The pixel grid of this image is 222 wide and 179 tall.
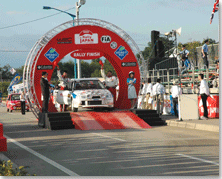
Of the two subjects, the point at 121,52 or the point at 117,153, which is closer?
the point at 117,153

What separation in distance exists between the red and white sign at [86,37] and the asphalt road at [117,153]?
5.74m

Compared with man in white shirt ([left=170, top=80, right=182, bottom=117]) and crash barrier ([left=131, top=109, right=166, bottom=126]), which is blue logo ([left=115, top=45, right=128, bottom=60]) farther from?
crash barrier ([left=131, top=109, right=166, bottom=126])

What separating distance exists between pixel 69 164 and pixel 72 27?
11414 millimetres

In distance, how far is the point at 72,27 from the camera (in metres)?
19.1

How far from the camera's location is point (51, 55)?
18.9 metres

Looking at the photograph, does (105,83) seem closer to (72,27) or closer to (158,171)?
(72,27)

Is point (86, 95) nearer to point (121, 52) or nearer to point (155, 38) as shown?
point (121, 52)

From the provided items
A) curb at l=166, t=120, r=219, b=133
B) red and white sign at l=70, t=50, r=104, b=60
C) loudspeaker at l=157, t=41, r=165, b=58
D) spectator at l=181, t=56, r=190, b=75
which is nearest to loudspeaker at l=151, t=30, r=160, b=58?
loudspeaker at l=157, t=41, r=165, b=58

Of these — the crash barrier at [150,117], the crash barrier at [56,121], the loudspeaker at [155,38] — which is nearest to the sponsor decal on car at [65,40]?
the crash barrier at [56,121]

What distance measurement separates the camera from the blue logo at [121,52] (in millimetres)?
20328

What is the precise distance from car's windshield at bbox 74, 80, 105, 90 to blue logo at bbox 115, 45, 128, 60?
5.56ft

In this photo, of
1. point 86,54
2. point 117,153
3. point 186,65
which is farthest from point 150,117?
point 186,65

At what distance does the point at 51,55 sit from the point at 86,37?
1899 millimetres

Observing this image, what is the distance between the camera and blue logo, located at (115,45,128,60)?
20.3 meters
